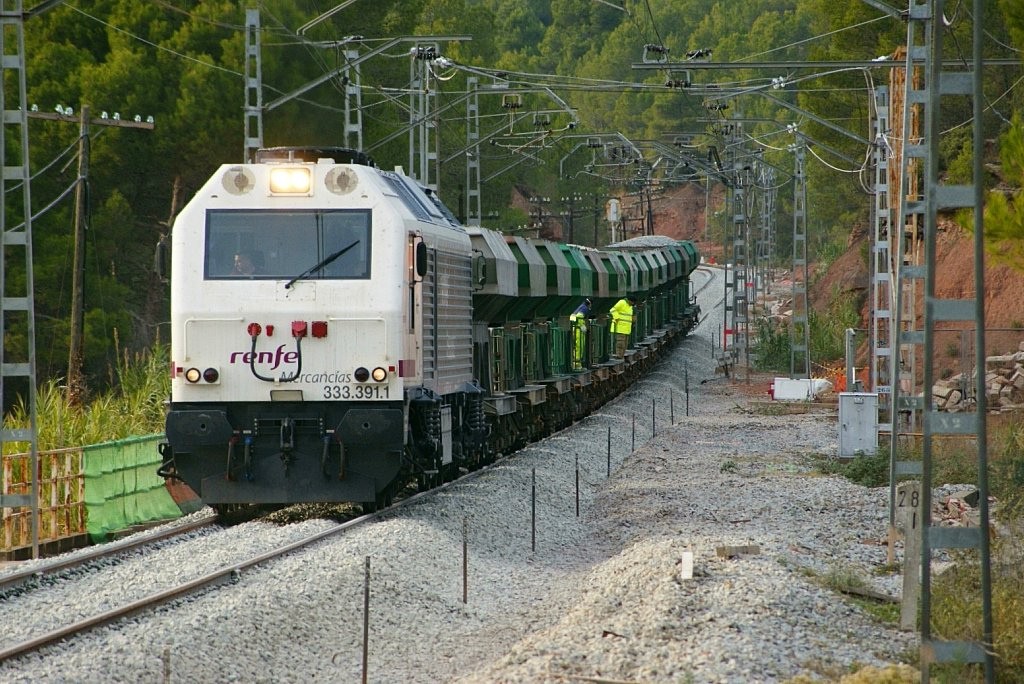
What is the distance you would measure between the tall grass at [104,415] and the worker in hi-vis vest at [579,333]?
26.2ft

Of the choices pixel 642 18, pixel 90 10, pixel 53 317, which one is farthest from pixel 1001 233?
pixel 642 18

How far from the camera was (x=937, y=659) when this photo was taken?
26.2 ft

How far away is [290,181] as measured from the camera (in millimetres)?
14914

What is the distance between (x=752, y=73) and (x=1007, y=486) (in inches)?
3239

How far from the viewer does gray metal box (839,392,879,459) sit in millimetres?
22453

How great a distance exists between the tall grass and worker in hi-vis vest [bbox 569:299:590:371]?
7982 mm

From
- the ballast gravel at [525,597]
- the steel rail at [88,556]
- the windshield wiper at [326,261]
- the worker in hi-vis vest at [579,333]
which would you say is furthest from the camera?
the worker in hi-vis vest at [579,333]

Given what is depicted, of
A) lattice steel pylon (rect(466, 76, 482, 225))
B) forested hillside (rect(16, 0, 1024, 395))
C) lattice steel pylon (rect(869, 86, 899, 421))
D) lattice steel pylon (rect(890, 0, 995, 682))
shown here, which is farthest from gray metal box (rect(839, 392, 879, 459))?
lattice steel pylon (rect(890, 0, 995, 682))

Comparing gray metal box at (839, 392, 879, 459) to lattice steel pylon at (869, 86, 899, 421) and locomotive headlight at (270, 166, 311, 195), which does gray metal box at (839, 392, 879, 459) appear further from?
locomotive headlight at (270, 166, 311, 195)

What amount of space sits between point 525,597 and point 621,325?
23.2 metres

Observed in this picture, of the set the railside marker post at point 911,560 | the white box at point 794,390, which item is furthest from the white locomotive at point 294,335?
the white box at point 794,390

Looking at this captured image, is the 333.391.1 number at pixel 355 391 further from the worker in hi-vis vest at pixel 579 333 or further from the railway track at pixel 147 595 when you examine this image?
the worker in hi-vis vest at pixel 579 333

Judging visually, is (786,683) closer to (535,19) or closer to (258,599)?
(258,599)

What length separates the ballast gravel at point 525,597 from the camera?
30.7 ft
